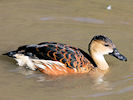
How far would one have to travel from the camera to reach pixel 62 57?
9422 mm

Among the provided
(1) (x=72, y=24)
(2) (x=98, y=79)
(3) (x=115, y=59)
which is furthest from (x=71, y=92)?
(1) (x=72, y=24)

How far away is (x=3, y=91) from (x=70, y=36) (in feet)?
12.2

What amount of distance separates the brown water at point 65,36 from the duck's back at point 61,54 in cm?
28

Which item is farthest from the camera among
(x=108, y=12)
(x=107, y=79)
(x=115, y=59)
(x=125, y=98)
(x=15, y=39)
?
(x=108, y=12)

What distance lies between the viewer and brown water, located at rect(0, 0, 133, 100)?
8.62 meters

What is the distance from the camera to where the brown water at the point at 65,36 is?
8625 millimetres

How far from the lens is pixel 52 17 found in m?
12.8

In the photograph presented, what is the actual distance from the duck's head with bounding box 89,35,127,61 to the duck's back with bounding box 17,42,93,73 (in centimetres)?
46

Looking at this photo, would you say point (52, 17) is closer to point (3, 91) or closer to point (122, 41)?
point (122, 41)

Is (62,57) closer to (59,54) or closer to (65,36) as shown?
(59,54)

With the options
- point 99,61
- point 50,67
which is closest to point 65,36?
Result: point 99,61

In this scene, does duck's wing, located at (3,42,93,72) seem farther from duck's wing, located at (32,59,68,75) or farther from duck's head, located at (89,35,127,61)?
duck's head, located at (89,35,127,61)

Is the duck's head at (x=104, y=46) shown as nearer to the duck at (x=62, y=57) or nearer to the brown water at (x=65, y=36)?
the duck at (x=62, y=57)

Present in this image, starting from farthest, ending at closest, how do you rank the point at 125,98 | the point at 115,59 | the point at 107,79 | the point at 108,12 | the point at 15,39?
1. the point at 108,12
2. the point at 15,39
3. the point at 115,59
4. the point at 107,79
5. the point at 125,98
